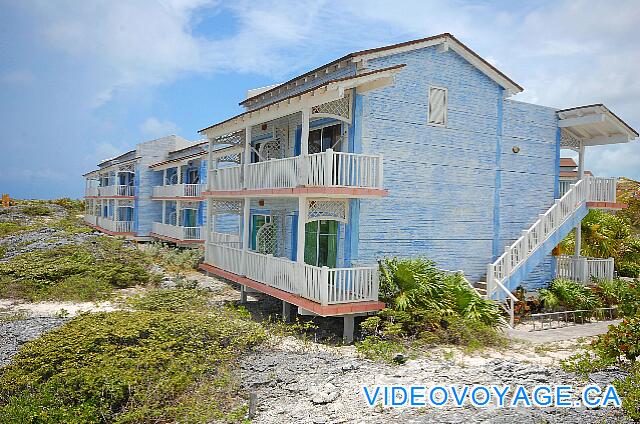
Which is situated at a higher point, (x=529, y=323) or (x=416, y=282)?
(x=416, y=282)

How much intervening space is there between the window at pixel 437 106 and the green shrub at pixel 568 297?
6.91 m

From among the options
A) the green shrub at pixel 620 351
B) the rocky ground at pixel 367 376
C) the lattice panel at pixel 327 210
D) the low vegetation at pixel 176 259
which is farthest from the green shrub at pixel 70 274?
the green shrub at pixel 620 351

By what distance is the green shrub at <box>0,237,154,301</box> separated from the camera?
1860 centimetres

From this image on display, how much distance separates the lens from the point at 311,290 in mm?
13266

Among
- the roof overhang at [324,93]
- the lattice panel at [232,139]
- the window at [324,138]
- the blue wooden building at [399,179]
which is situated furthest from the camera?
the lattice panel at [232,139]

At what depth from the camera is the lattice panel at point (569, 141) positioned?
20312mm

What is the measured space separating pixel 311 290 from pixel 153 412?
5112 millimetres

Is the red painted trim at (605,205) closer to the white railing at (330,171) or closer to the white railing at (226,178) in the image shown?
the white railing at (330,171)

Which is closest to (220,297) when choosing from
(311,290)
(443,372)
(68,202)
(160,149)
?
(311,290)

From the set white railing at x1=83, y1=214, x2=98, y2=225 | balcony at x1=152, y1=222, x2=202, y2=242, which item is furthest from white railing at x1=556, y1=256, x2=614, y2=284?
white railing at x1=83, y1=214, x2=98, y2=225

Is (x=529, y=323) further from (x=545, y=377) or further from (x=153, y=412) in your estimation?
(x=153, y=412)

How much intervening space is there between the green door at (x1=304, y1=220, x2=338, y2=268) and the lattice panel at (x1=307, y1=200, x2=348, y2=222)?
3.06 feet

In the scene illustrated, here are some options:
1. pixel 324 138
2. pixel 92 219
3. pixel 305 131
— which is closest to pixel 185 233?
pixel 324 138

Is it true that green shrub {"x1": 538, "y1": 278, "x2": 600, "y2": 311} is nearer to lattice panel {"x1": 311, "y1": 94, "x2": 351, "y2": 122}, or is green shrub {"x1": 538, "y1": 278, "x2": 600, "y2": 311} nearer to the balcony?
lattice panel {"x1": 311, "y1": 94, "x2": 351, "y2": 122}
